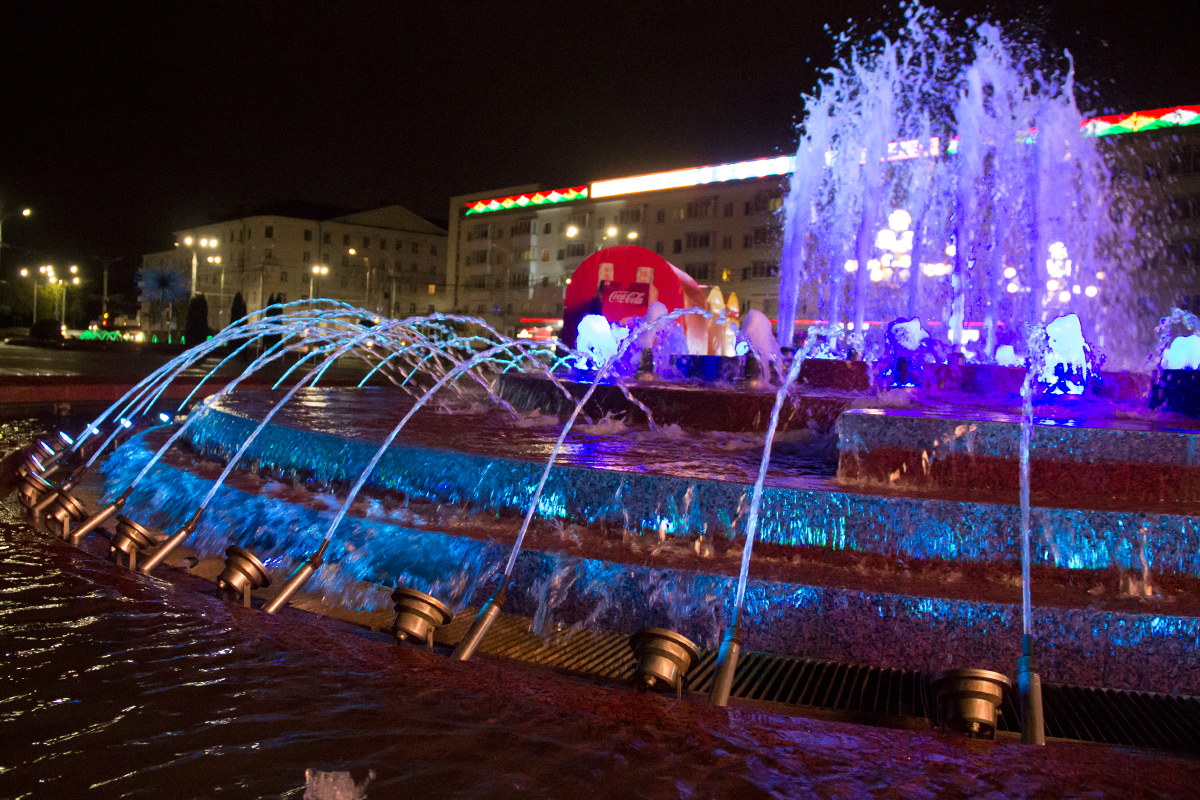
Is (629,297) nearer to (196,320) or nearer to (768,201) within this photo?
(196,320)

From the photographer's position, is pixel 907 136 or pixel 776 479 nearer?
pixel 776 479

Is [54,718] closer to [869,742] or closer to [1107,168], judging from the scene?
[869,742]

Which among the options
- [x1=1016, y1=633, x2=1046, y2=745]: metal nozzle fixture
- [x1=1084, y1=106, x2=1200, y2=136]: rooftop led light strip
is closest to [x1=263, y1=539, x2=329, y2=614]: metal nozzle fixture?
[x1=1016, y1=633, x2=1046, y2=745]: metal nozzle fixture

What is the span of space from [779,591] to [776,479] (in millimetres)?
1110

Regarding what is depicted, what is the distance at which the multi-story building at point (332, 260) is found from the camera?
2970 inches

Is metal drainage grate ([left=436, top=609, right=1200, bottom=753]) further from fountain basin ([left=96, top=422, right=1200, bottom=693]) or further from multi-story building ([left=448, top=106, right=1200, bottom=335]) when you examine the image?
multi-story building ([left=448, top=106, right=1200, bottom=335])

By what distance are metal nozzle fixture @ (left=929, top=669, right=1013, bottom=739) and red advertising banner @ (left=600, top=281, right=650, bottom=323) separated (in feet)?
84.8

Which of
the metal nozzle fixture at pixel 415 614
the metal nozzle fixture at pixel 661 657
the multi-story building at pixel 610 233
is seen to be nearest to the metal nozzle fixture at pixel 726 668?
the metal nozzle fixture at pixel 661 657

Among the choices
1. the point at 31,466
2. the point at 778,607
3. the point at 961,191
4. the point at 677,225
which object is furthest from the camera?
the point at 677,225

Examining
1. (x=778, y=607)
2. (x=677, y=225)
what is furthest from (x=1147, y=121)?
(x=778, y=607)

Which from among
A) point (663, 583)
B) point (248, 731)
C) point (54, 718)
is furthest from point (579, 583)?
point (54, 718)

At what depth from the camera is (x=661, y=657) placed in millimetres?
2836

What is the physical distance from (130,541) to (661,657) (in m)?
3.08

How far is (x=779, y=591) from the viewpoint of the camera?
3.63 m
